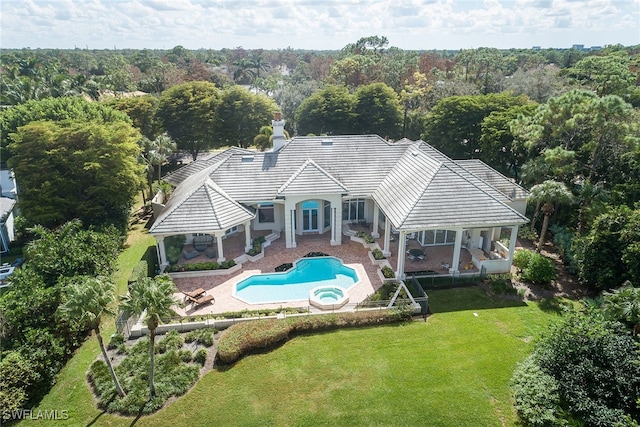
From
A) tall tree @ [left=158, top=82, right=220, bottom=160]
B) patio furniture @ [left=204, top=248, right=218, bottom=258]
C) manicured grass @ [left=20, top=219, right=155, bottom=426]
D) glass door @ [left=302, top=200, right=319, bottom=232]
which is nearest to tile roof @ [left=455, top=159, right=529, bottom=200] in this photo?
glass door @ [left=302, top=200, right=319, bottom=232]

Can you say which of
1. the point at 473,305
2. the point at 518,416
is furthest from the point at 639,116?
the point at 518,416

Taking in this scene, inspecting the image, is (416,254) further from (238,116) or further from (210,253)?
(238,116)

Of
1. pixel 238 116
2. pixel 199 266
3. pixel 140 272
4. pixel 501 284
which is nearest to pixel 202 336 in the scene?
pixel 140 272

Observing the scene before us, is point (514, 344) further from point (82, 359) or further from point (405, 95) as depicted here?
point (405, 95)

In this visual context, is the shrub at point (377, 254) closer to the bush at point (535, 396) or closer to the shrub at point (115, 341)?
the bush at point (535, 396)

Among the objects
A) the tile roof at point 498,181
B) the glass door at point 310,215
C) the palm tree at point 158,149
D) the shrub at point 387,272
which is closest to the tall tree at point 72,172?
the palm tree at point 158,149
